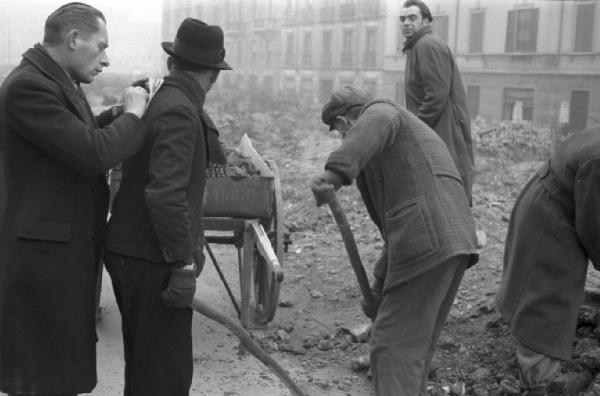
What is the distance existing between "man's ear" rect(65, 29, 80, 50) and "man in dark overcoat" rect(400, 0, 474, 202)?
283 cm

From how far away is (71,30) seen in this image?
122 inches

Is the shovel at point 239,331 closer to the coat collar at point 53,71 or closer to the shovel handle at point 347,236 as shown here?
the shovel handle at point 347,236

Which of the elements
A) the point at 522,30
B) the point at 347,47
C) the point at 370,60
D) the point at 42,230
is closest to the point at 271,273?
the point at 42,230

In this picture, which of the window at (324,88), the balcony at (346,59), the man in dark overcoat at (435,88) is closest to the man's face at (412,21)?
the man in dark overcoat at (435,88)

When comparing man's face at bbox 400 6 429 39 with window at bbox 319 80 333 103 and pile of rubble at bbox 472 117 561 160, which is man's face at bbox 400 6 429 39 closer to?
pile of rubble at bbox 472 117 561 160

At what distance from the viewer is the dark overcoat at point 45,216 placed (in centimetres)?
298

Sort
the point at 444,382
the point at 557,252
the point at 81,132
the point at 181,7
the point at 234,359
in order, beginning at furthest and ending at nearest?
the point at 181,7, the point at 234,359, the point at 444,382, the point at 557,252, the point at 81,132

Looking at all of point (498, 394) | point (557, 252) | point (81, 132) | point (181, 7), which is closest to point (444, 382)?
point (498, 394)

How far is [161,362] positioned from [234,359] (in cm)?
203

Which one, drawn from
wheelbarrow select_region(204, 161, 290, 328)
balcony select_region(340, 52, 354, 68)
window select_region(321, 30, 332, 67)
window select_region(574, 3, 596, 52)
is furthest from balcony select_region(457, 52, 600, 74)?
wheelbarrow select_region(204, 161, 290, 328)

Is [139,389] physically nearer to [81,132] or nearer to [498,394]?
[81,132]

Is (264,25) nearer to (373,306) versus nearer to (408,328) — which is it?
→ (373,306)

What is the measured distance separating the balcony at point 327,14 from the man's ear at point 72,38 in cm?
3478

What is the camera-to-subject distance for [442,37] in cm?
3169
